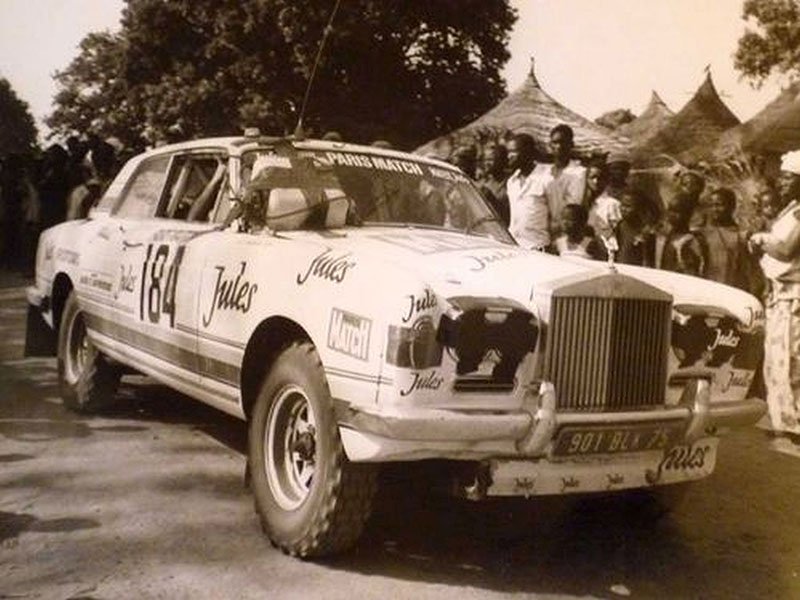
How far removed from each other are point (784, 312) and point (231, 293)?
3740 millimetres

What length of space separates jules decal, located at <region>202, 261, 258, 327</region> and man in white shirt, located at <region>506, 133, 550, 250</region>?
333 cm

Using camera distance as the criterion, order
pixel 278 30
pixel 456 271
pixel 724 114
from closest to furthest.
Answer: pixel 456 271, pixel 724 114, pixel 278 30

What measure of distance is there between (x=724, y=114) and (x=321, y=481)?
12312 millimetres

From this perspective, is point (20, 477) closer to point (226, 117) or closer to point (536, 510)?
point (536, 510)

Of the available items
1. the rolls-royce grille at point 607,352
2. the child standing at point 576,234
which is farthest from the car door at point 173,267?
the child standing at point 576,234

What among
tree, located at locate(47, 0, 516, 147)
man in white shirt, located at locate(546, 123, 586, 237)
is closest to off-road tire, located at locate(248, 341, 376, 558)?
man in white shirt, located at locate(546, 123, 586, 237)

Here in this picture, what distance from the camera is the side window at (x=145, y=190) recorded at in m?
5.60

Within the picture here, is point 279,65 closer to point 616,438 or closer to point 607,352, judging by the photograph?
point 607,352

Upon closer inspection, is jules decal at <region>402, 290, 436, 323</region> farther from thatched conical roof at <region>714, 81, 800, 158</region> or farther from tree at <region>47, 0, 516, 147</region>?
tree at <region>47, 0, 516, 147</region>

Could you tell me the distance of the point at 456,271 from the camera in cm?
344

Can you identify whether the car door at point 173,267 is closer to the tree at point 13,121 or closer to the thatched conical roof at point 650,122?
the tree at point 13,121

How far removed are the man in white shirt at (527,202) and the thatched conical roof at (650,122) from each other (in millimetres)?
7421

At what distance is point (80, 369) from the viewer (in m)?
6.16

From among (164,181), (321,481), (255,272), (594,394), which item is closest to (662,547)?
(594,394)
